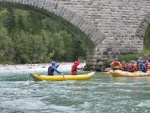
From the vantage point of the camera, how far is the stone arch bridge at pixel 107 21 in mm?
21234

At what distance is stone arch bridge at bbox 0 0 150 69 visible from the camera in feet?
69.7

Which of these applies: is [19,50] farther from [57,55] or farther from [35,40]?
[57,55]

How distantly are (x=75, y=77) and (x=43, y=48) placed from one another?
44176 mm

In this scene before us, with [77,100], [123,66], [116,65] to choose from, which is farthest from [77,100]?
[123,66]

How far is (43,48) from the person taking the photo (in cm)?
6200

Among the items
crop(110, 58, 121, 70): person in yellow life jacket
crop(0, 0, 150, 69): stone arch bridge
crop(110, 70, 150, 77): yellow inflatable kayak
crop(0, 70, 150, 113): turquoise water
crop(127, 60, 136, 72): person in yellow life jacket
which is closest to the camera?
crop(0, 70, 150, 113): turquoise water

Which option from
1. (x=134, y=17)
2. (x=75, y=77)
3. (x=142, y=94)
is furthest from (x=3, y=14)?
(x=142, y=94)

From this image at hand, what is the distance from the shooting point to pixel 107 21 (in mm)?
22141

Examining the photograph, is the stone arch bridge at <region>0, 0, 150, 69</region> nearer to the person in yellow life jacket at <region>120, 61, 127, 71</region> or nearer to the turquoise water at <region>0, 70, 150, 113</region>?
the person in yellow life jacket at <region>120, 61, 127, 71</region>

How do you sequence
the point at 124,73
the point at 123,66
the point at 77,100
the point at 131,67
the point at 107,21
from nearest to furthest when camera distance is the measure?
1. the point at 77,100
2. the point at 124,73
3. the point at 131,67
4. the point at 123,66
5. the point at 107,21

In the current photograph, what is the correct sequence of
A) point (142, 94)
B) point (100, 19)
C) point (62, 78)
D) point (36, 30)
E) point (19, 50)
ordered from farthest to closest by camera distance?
point (36, 30) < point (19, 50) < point (100, 19) < point (62, 78) < point (142, 94)

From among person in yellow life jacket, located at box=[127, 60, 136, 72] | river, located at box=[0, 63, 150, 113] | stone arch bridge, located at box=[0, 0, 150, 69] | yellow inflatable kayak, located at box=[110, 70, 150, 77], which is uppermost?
stone arch bridge, located at box=[0, 0, 150, 69]

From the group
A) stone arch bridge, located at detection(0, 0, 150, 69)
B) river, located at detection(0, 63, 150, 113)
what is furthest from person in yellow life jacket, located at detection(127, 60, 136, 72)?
river, located at detection(0, 63, 150, 113)

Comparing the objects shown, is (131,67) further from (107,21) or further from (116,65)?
(107,21)
